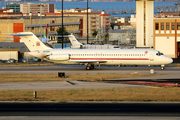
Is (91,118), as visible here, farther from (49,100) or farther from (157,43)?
(157,43)

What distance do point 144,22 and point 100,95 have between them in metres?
53.3

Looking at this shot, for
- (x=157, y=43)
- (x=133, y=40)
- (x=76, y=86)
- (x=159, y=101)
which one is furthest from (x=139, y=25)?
(x=159, y=101)

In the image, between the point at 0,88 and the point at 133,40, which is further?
the point at 133,40

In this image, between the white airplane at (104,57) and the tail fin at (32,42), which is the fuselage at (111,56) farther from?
the tail fin at (32,42)

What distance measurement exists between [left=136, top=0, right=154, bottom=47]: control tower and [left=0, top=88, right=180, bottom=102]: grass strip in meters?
48.7

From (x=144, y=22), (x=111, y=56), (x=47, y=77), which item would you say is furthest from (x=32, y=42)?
(x=144, y=22)

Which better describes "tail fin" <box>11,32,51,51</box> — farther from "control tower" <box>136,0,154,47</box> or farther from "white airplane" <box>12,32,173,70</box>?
"control tower" <box>136,0,154,47</box>

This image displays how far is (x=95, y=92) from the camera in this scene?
99.4 ft

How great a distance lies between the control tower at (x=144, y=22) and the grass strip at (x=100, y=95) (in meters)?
48.7

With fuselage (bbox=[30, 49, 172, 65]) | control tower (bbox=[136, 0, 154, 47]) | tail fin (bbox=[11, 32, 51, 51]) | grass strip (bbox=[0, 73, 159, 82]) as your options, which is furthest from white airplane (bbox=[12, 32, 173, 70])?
control tower (bbox=[136, 0, 154, 47])

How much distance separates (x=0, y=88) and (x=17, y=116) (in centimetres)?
1270

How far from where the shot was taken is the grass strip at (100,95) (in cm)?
2692

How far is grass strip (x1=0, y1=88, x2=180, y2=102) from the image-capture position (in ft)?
88.3

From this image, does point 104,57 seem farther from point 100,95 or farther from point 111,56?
point 100,95
